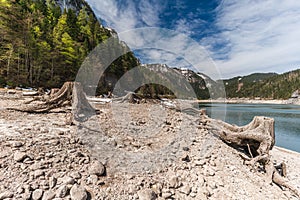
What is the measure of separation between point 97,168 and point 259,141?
6235 mm

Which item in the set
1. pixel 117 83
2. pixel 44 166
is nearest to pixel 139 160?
pixel 44 166

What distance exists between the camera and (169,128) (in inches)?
303

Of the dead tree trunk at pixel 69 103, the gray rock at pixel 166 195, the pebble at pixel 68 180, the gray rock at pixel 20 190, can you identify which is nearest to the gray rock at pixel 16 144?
the gray rock at pixel 20 190

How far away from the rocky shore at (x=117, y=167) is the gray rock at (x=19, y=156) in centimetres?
2

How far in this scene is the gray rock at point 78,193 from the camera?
2.75 meters

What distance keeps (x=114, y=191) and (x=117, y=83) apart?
3731cm

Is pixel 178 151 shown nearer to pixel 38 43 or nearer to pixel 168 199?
pixel 168 199

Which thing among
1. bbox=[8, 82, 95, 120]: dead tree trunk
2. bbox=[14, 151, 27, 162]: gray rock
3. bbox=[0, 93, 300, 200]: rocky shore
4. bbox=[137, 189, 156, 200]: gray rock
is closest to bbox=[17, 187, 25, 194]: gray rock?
bbox=[0, 93, 300, 200]: rocky shore

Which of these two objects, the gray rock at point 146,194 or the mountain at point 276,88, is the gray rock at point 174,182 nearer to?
the gray rock at point 146,194

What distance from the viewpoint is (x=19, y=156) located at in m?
3.17

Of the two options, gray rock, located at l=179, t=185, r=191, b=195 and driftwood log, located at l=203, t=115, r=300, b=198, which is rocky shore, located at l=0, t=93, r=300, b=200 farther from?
driftwood log, located at l=203, t=115, r=300, b=198

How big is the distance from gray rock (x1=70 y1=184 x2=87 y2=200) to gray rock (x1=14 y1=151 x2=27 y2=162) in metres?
1.30

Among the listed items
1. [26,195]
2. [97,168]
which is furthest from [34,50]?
[26,195]

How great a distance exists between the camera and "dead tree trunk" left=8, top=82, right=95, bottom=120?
7.02 m
